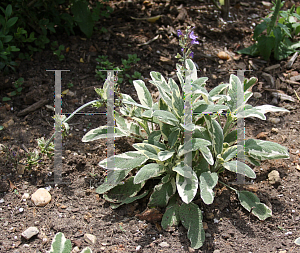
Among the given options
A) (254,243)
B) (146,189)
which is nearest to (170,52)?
(146,189)

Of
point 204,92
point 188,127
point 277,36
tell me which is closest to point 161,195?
point 188,127

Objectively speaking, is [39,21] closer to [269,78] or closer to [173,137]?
[173,137]

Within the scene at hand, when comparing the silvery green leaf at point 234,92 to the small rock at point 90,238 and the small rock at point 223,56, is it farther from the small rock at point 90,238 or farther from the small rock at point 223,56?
the small rock at point 90,238

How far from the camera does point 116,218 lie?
89.3 inches

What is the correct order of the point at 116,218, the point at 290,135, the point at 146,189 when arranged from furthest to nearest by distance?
the point at 290,135 → the point at 146,189 → the point at 116,218

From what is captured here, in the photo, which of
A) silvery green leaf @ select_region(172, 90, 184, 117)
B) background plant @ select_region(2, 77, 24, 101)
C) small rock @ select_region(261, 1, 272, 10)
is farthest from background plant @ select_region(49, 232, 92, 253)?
small rock @ select_region(261, 1, 272, 10)

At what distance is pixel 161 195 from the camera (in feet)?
7.44

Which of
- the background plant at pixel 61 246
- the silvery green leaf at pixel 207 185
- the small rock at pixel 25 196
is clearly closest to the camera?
the background plant at pixel 61 246

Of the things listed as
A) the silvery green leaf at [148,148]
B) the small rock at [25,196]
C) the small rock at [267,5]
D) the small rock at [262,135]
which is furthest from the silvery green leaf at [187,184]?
the small rock at [267,5]

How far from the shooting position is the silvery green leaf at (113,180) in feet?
7.66

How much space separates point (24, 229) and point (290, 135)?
2196 millimetres

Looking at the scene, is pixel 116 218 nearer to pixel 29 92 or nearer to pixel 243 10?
pixel 29 92

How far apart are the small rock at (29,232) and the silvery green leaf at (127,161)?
585mm

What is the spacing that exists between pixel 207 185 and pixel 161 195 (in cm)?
34
